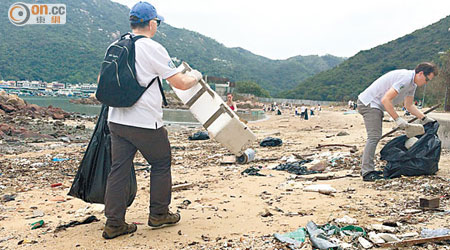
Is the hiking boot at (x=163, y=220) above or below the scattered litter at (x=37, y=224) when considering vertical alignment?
above

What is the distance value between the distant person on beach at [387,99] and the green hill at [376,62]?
62953 millimetres

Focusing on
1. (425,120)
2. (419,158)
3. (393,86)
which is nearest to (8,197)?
(393,86)

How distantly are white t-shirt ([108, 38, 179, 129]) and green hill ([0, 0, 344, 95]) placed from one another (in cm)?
9235

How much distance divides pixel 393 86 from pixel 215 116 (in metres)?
2.13

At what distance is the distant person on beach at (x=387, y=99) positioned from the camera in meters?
4.17

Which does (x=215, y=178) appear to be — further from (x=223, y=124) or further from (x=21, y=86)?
(x=21, y=86)

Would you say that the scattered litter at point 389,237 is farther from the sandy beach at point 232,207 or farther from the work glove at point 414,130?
the work glove at point 414,130

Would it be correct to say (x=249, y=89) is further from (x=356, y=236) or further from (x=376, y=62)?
(x=356, y=236)

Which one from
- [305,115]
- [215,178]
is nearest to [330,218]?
[215,178]

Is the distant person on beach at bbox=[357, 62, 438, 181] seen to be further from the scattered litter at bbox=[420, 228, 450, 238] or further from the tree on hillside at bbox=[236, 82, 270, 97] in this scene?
the tree on hillside at bbox=[236, 82, 270, 97]

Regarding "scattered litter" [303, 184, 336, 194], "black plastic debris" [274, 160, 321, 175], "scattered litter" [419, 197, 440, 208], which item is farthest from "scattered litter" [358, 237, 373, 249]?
"black plastic debris" [274, 160, 321, 175]

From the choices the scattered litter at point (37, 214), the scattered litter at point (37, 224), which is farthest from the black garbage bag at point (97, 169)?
the scattered litter at point (37, 214)

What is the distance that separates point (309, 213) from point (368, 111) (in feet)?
6.59

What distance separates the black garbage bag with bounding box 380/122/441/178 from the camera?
4227 millimetres
